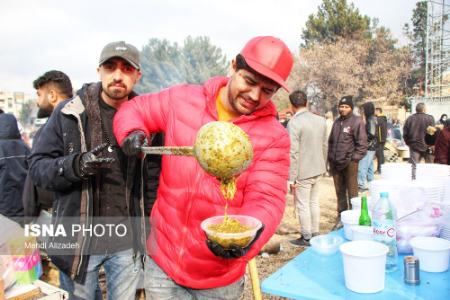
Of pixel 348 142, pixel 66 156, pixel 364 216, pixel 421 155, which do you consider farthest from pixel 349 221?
pixel 421 155

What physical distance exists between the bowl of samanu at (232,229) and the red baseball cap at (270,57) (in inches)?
30.6

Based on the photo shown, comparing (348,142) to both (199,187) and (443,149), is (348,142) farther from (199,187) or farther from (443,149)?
(199,187)

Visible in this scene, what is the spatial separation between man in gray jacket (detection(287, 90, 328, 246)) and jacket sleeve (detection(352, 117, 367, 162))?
2.88 ft

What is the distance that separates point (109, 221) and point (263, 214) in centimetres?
116

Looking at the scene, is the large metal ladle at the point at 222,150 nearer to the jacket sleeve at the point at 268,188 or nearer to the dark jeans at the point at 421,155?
the jacket sleeve at the point at 268,188

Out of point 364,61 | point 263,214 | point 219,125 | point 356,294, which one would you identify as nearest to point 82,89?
point 219,125

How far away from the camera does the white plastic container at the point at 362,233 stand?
2.51m

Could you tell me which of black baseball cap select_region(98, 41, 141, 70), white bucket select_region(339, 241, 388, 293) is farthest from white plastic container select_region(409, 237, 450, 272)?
black baseball cap select_region(98, 41, 141, 70)

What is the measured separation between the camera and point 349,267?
199cm

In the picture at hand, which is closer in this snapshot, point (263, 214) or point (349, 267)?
point (263, 214)

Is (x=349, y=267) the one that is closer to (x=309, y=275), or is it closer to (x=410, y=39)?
(x=309, y=275)

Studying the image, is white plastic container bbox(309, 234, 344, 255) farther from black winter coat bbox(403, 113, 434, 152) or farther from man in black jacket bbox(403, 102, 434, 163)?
black winter coat bbox(403, 113, 434, 152)

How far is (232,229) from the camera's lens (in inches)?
62.9

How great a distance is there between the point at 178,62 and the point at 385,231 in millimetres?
→ 34770
